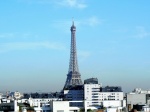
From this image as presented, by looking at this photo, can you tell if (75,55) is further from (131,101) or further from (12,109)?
(12,109)

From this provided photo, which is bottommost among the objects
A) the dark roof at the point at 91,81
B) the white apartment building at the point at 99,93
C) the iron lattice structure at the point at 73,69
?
the white apartment building at the point at 99,93

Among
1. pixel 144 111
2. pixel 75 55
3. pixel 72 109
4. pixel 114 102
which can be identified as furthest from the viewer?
pixel 75 55

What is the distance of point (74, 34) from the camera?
313 ft

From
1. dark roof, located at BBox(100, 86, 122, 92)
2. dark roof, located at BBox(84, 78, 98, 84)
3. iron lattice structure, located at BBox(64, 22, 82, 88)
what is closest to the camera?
dark roof, located at BBox(100, 86, 122, 92)

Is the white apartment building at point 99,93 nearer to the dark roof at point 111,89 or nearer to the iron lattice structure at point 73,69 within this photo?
the dark roof at point 111,89

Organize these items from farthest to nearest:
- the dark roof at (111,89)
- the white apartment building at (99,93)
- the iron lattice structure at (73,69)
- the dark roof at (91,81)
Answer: the iron lattice structure at (73,69)
the dark roof at (91,81)
the dark roof at (111,89)
the white apartment building at (99,93)

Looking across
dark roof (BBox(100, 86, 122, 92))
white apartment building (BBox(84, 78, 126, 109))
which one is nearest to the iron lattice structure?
dark roof (BBox(100, 86, 122, 92))

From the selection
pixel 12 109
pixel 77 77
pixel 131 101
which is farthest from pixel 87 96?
pixel 12 109

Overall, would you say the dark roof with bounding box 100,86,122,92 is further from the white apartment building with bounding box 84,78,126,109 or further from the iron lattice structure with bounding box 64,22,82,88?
the iron lattice structure with bounding box 64,22,82,88

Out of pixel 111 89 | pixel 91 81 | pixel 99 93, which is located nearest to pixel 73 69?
pixel 91 81

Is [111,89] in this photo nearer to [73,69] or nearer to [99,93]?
[99,93]

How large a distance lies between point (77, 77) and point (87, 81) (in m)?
11.1

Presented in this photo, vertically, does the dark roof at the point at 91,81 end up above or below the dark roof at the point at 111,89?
above

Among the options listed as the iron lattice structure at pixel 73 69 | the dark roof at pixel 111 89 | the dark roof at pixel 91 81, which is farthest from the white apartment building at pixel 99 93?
the iron lattice structure at pixel 73 69
